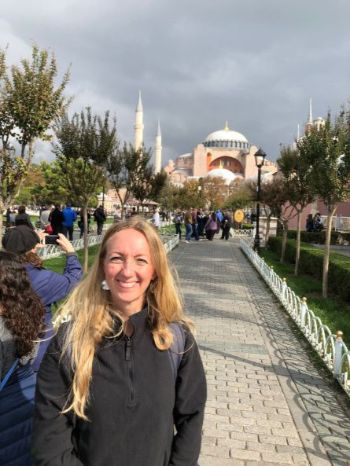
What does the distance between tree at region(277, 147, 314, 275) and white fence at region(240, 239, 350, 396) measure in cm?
385

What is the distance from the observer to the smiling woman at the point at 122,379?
1.59m

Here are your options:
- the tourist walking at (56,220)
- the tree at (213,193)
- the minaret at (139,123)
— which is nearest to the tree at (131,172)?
the tourist walking at (56,220)

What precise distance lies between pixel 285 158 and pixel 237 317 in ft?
31.1

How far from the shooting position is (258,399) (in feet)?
15.4

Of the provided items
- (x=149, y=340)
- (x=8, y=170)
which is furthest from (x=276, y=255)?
(x=149, y=340)

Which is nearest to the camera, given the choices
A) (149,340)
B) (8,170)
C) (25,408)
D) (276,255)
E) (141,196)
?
(149,340)

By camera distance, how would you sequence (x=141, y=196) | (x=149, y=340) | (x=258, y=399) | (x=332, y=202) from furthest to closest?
(x=141, y=196), (x=332, y=202), (x=258, y=399), (x=149, y=340)

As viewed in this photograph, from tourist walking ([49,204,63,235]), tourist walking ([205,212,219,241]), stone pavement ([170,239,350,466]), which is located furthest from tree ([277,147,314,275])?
tourist walking ([205,212,219,241])

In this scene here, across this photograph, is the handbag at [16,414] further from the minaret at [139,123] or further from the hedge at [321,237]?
the minaret at [139,123]

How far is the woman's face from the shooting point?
1750 millimetres

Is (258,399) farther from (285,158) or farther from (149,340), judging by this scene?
(285,158)

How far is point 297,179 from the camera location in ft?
48.7

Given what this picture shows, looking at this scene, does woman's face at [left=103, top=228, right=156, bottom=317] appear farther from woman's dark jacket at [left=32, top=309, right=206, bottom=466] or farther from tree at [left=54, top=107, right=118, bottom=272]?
tree at [left=54, top=107, right=118, bottom=272]

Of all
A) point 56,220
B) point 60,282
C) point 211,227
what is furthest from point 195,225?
point 60,282
